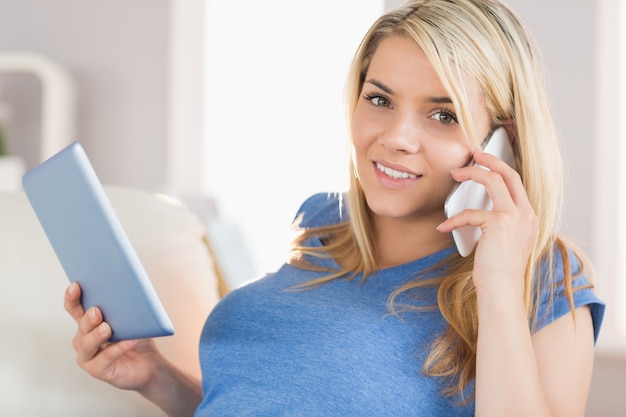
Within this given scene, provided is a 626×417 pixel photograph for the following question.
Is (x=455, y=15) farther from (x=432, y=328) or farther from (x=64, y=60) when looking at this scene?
(x=64, y=60)

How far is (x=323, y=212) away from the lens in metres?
1.65

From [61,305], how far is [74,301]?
17 centimetres

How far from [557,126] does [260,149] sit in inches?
57.6

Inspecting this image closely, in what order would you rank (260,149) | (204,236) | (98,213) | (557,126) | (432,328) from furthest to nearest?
(260,149) < (557,126) < (204,236) < (432,328) < (98,213)

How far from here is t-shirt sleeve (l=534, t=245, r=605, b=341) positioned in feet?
3.93

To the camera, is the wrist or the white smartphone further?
the wrist

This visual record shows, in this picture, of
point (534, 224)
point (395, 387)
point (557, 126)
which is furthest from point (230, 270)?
point (557, 126)

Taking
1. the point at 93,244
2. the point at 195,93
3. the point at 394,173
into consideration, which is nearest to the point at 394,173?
the point at 394,173

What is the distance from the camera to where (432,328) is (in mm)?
1276

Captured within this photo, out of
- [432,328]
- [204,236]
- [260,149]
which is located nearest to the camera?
[432,328]

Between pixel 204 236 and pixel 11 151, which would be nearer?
pixel 204 236

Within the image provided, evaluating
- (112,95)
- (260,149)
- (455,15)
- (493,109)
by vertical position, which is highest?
(455,15)

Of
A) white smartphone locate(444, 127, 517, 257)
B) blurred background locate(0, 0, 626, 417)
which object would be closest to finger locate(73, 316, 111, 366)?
white smartphone locate(444, 127, 517, 257)

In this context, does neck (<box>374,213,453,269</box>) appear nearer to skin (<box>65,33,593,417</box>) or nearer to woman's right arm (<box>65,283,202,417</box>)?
skin (<box>65,33,593,417</box>)
